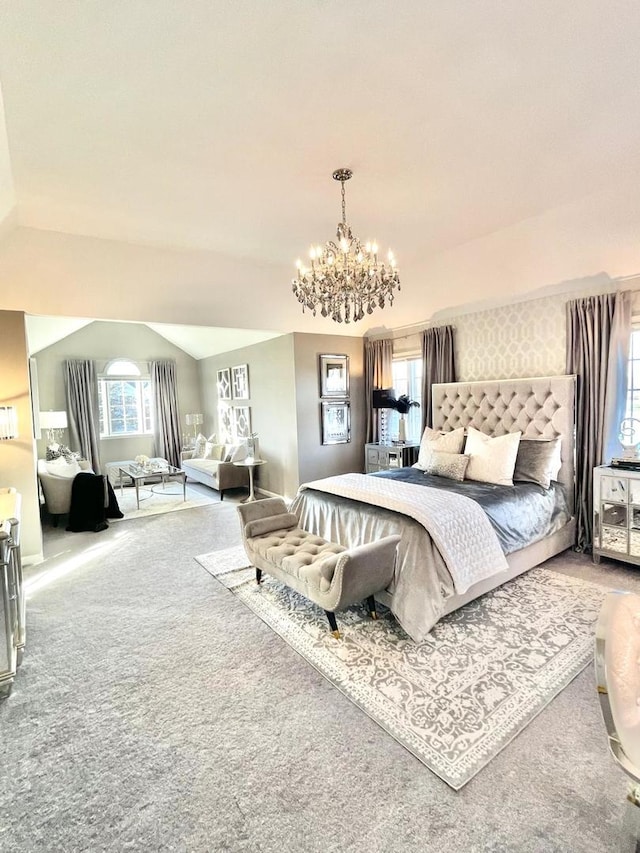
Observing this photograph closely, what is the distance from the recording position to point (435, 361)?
558 centimetres

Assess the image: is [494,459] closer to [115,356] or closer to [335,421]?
[335,421]

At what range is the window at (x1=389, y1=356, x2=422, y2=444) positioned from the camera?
617cm

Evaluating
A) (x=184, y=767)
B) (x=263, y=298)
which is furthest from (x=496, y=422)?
(x=184, y=767)

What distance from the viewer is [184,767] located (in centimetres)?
181

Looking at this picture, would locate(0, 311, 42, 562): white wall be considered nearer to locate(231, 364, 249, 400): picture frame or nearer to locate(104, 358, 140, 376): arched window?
locate(231, 364, 249, 400): picture frame

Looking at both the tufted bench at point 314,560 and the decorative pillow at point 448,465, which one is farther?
the decorative pillow at point 448,465

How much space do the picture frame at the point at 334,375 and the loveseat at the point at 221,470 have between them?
1.77 meters

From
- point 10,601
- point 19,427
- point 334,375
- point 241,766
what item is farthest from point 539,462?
point 19,427

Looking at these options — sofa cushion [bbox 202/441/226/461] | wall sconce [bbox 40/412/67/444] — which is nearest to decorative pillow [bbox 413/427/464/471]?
sofa cushion [bbox 202/441/226/461]

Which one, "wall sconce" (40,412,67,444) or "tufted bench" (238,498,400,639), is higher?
"wall sconce" (40,412,67,444)

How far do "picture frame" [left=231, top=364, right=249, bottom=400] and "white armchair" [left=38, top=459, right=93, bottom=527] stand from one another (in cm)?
317

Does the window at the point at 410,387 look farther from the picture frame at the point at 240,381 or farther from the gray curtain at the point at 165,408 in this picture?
the gray curtain at the point at 165,408

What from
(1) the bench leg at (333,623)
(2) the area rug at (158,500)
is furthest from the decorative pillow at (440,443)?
(2) the area rug at (158,500)

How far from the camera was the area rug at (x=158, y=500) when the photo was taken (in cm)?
618
